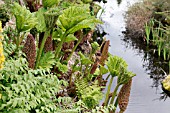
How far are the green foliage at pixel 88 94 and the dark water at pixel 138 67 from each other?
3.82ft

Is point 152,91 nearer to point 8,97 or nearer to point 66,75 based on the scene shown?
point 66,75

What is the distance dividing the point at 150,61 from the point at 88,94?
3.68m

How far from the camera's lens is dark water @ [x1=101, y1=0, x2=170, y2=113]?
15.7 ft

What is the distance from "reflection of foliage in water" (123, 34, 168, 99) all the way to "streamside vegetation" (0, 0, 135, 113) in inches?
76.2

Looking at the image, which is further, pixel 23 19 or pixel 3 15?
pixel 3 15

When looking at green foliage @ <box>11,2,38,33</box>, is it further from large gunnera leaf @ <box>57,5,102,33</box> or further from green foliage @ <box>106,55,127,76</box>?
green foliage @ <box>106,55,127,76</box>

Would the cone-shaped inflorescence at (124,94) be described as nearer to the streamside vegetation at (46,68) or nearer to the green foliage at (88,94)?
the streamside vegetation at (46,68)

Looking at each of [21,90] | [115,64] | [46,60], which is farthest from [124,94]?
[21,90]

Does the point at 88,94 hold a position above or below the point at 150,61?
above

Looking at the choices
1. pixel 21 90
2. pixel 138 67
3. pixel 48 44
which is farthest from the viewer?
pixel 138 67

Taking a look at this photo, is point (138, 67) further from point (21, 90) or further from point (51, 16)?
point (21, 90)

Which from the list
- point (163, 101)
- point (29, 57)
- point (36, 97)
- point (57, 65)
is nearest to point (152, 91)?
point (163, 101)

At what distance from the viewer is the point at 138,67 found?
246 inches

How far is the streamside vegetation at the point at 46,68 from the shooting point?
1.95 metres
